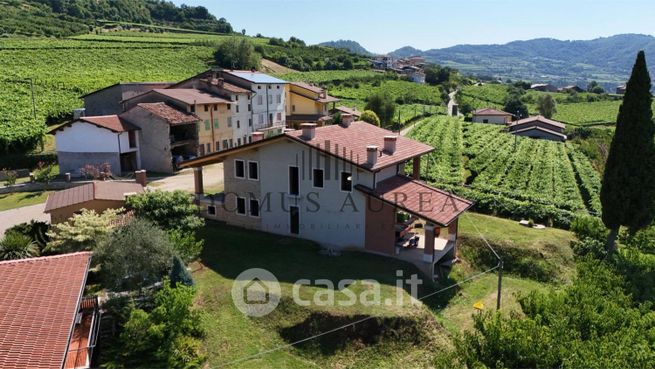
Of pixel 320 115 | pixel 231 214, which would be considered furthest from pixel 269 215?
pixel 320 115

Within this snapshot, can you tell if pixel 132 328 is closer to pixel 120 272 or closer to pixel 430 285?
pixel 120 272

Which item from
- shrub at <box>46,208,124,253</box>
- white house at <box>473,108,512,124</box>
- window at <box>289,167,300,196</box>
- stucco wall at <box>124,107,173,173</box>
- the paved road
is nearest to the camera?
shrub at <box>46,208,124,253</box>

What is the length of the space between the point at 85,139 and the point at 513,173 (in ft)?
129

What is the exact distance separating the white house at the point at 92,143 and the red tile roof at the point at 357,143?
2215 cm

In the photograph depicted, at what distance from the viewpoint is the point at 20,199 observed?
126ft

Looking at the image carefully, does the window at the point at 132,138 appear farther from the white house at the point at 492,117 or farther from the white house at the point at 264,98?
the white house at the point at 492,117

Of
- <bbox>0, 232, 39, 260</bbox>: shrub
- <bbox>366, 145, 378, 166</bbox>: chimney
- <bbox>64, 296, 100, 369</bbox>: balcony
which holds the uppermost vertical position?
<bbox>366, 145, 378, 166</bbox>: chimney

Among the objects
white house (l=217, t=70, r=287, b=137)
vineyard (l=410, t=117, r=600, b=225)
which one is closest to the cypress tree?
vineyard (l=410, t=117, r=600, b=225)

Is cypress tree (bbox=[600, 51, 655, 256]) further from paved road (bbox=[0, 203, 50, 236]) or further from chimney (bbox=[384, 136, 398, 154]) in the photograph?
paved road (bbox=[0, 203, 50, 236])

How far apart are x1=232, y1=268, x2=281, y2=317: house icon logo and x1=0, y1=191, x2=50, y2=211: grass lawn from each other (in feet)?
74.3

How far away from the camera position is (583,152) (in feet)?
216

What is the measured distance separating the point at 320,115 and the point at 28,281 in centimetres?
5594

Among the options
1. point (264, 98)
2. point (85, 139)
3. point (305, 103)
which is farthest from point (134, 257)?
point (305, 103)

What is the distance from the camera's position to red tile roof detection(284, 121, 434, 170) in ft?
86.8
